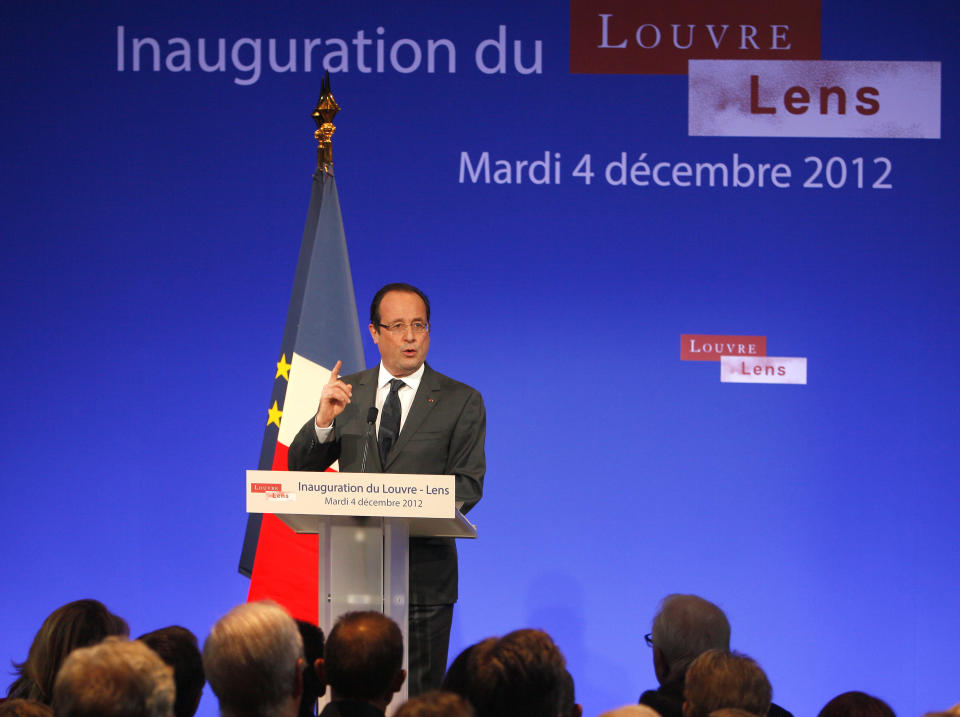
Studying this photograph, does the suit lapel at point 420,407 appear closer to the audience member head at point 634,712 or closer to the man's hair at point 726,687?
the man's hair at point 726,687

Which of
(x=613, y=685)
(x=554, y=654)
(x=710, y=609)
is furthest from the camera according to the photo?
(x=613, y=685)

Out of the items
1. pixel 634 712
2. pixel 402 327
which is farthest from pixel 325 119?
pixel 634 712

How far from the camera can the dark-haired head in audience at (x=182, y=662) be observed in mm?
2330

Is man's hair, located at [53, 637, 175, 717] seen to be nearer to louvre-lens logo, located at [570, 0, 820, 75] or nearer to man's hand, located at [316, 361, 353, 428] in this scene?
man's hand, located at [316, 361, 353, 428]

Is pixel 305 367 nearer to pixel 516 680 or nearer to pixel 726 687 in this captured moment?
pixel 516 680

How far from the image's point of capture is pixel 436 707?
5.61 ft

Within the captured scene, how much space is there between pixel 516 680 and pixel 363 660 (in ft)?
1.09

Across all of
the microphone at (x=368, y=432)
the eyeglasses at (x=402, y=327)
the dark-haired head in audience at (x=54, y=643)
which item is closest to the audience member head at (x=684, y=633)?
the microphone at (x=368, y=432)

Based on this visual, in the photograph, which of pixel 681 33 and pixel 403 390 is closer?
pixel 403 390

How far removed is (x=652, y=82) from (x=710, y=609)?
9.84 feet

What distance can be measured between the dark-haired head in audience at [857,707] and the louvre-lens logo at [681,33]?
3440 millimetres

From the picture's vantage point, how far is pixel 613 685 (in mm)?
4859

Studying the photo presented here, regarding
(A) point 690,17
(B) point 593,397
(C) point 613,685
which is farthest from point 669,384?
(A) point 690,17

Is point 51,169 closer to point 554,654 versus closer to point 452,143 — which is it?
point 452,143
